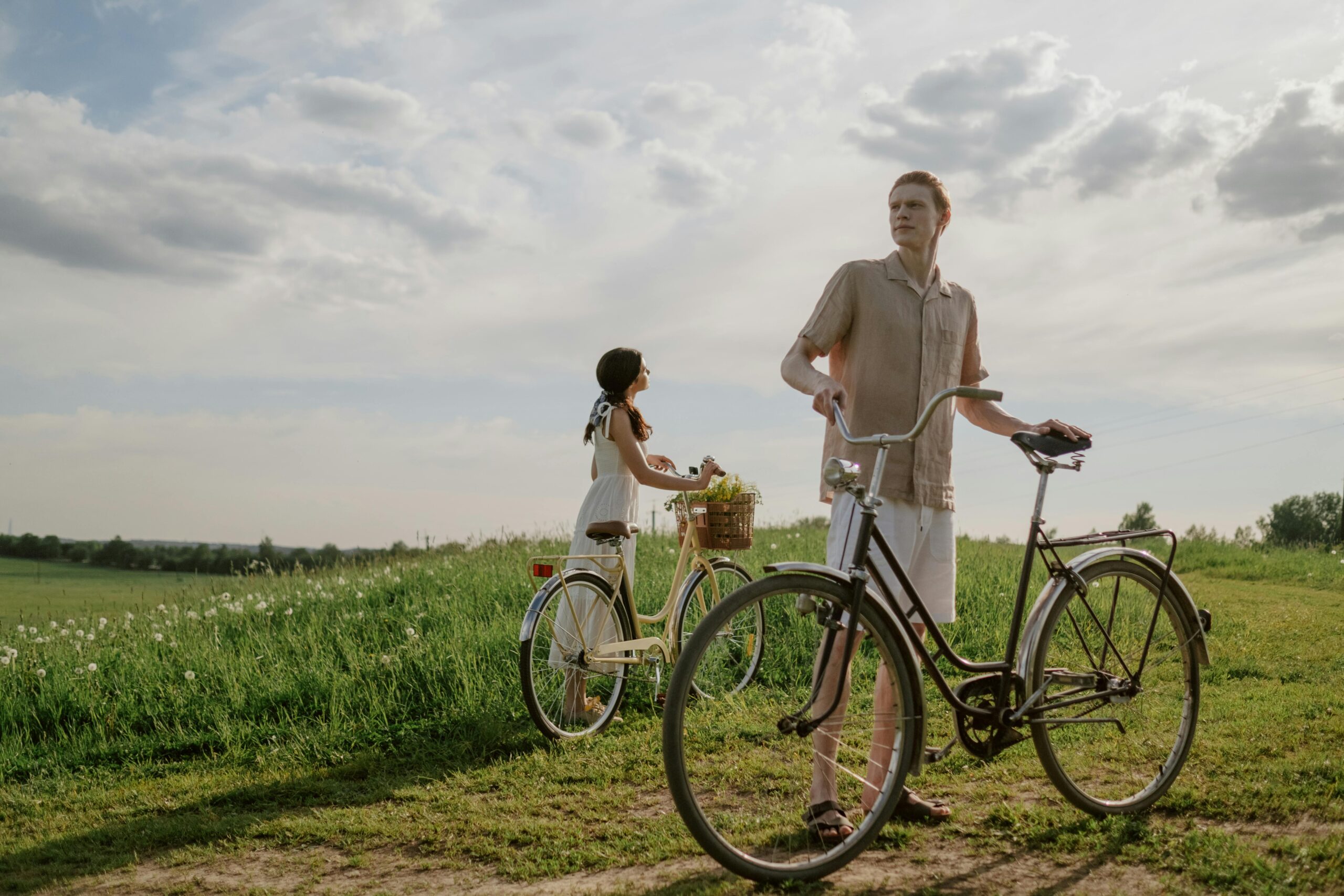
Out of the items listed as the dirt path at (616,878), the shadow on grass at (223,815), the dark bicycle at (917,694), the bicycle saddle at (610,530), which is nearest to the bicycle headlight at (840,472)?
the dark bicycle at (917,694)

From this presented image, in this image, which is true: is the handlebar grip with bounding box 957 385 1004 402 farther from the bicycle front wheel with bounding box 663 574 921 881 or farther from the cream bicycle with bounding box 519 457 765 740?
the cream bicycle with bounding box 519 457 765 740

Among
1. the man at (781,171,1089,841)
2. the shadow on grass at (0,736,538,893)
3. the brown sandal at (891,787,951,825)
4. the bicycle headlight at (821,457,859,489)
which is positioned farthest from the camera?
the shadow on grass at (0,736,538,893)

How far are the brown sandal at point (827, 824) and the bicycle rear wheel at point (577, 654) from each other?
7.47 ft

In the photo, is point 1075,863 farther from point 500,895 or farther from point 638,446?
point 638,446

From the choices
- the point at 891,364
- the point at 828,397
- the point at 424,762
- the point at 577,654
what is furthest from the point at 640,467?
the point at 828,397

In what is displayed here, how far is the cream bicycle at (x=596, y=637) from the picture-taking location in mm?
5832

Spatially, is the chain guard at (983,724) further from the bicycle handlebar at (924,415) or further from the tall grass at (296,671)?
the tall grass at (296,671)

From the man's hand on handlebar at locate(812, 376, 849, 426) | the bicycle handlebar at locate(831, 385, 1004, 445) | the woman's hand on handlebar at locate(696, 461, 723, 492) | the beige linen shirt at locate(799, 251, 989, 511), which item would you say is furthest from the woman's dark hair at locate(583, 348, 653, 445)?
the bicycle handlebar at locate(831, 385, 1004, 445)

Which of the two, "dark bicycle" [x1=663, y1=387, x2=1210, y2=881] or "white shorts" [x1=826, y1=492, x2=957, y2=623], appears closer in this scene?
"dark bicycle" [x1=663, y1=387, x2=1210, y2=881]

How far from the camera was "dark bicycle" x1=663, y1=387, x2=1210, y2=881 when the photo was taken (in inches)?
140

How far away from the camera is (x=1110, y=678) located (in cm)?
430

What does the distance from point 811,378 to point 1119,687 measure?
191cm

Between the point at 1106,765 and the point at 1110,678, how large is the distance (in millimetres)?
948

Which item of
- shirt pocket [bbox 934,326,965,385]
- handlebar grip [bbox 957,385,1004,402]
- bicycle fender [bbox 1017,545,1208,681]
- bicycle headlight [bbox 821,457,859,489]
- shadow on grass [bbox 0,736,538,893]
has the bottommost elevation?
shadow on grass [bbox 0,736,538,893]
